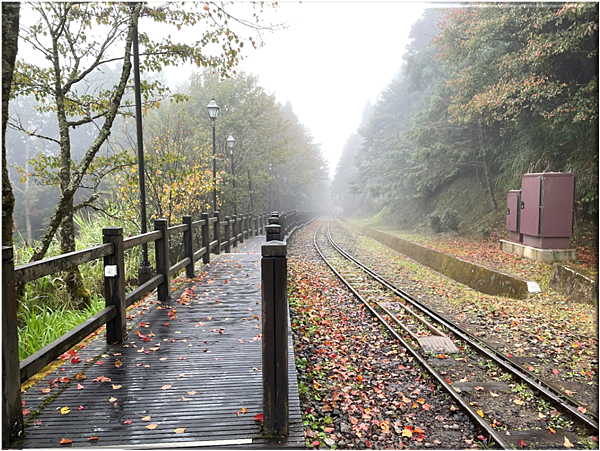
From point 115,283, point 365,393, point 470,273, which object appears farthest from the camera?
point 470,273

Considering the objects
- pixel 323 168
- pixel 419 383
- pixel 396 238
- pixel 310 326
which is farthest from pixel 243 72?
pixel 323 168

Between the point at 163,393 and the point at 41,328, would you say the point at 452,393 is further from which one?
the point at 41,328

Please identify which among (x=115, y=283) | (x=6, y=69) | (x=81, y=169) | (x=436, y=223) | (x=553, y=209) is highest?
(x=6, y=69)

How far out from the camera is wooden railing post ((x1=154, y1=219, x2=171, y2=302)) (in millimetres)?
6145

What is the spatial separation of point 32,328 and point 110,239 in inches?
86.0

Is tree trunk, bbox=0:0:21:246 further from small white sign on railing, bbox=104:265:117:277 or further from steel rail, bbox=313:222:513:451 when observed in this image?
steel rail, bbox=313:222:513:451

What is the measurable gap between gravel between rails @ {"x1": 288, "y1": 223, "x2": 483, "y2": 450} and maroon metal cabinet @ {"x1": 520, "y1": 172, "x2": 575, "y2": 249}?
5.97 metres

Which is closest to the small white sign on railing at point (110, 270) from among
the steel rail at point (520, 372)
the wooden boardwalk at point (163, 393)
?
the wooden boardwalk at point (163, 393)

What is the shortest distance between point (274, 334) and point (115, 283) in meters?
2.39

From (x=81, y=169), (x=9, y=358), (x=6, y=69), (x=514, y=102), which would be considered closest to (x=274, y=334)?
(x=9, y=358)

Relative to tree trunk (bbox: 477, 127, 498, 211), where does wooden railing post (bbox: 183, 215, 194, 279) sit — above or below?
below

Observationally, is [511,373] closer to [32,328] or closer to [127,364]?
[127,364]

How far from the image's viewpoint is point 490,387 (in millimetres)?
4895

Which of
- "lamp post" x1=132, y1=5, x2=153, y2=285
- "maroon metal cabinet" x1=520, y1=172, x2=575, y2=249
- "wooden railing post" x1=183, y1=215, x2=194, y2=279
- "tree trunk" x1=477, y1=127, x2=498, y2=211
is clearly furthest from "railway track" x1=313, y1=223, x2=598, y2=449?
"tree trunk" x1=477, y1=127, x2=498, y2=211
